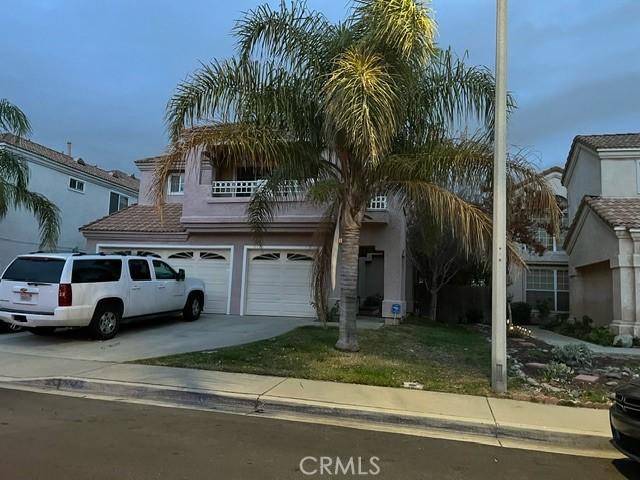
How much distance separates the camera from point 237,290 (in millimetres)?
17938

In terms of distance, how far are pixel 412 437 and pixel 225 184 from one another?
13160mm

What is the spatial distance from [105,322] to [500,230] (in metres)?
8.75

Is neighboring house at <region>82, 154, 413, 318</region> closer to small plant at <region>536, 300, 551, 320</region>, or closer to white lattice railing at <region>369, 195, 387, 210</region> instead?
white lattice railing at <region>369, 195, 387, 210</region>

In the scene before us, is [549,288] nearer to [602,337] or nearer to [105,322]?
[602,337]

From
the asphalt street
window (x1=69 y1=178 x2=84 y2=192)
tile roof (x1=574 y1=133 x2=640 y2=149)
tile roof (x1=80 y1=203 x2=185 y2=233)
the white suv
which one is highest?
tile roof (x1=574 y1=133 x2=640 y2=149)

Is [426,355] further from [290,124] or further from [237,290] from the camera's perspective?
[237,290]

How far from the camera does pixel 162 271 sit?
47.4ft

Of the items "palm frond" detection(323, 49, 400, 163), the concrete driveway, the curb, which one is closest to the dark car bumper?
the curb

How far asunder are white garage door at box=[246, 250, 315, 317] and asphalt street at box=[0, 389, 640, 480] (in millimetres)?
10468

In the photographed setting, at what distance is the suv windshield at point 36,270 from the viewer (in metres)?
11.4

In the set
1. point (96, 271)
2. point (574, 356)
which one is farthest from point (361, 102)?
point (96, 271)

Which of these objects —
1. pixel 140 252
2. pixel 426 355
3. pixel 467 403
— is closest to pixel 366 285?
pixel 140 252

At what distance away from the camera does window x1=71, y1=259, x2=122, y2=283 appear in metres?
11.6

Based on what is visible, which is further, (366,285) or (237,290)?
(366,285)
